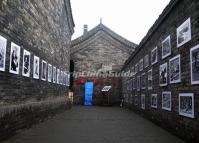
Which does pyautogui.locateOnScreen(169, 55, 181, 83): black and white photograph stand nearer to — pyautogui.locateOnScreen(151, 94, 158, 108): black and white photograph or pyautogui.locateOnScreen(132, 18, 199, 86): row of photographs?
pyautogui.locateOnScreen(132, 18, 199, 86): row of photographs

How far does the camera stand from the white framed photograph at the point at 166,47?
7.54m

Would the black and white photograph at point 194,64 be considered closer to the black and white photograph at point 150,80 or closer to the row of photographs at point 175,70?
the row of photographs at point 175,70

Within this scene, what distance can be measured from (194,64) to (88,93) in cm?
1857

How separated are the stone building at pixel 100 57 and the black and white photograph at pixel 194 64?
18.2m

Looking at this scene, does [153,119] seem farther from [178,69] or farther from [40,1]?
[40,1]

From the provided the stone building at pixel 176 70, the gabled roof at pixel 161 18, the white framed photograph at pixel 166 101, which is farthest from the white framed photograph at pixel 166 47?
the white framed photograph at pixel 166 101

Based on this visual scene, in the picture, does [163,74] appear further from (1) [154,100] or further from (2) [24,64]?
(2) [24,64]

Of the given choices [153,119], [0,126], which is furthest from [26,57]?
[153,119]

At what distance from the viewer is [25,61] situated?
7.59 metres

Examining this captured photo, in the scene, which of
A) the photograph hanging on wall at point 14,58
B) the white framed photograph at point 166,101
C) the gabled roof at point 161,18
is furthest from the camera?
the white framed photograph at point 166,101

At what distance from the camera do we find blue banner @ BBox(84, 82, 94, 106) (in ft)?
76.7

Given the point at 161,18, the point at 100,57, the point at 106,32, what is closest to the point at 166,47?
the point at 161,18

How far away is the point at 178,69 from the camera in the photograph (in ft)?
21.3

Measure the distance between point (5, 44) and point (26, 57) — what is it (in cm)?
177
